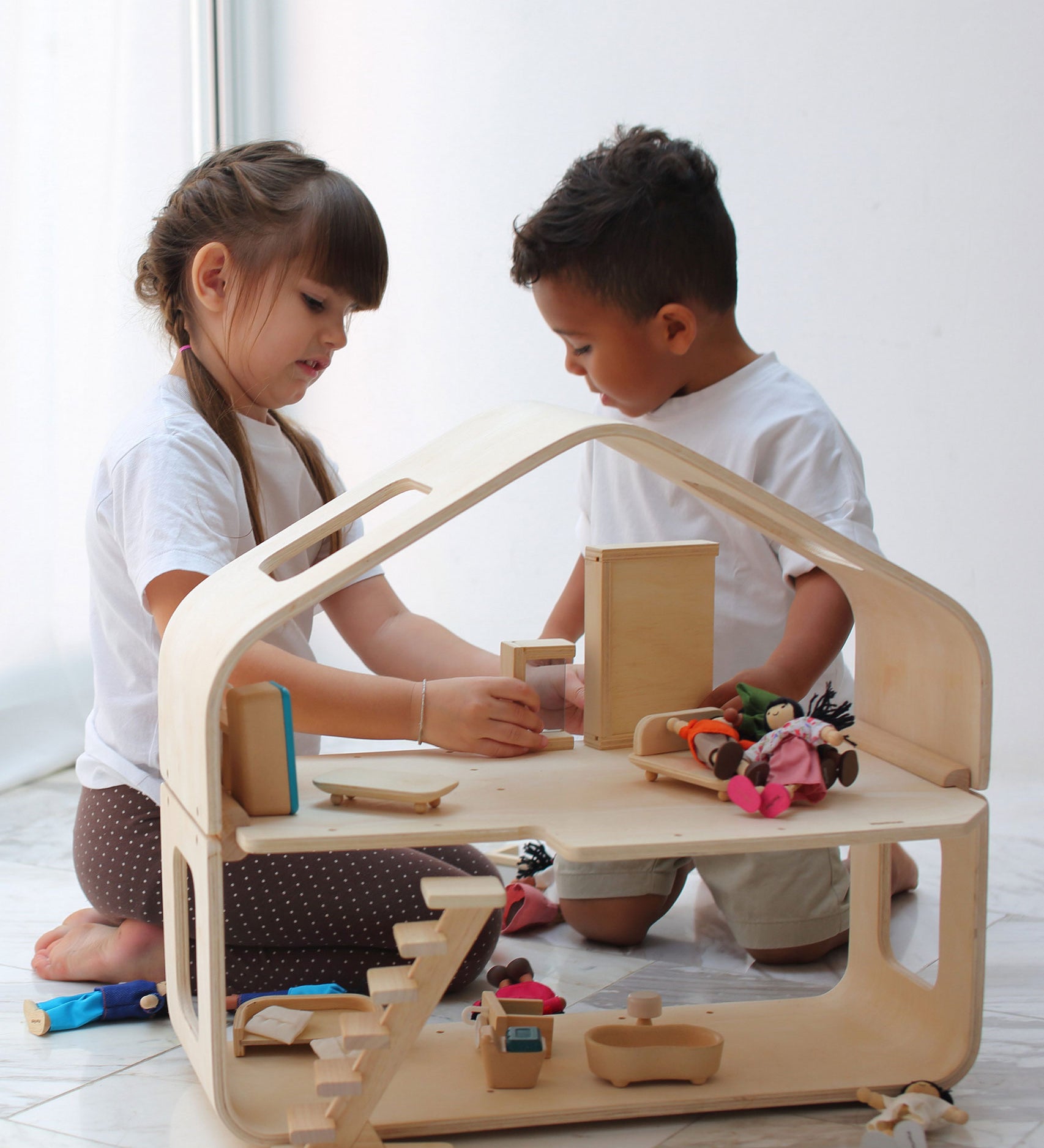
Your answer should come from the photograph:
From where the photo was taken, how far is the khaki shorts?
1.14m

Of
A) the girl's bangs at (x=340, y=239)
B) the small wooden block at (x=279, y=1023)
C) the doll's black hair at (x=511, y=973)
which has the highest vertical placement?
the girl's bangs at (x=340, y=239)

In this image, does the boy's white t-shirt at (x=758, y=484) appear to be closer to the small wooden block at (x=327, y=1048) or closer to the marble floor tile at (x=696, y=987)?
the marble floor tile at (x=696, y=987)

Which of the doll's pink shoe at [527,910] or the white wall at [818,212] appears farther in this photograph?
the white wall at [818,212]

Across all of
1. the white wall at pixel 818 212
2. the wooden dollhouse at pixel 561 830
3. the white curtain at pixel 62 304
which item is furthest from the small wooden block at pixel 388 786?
the white wall at pixel 818 212

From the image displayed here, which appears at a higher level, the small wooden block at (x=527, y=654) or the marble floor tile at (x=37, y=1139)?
the small wooden block at (x=527, y=654)

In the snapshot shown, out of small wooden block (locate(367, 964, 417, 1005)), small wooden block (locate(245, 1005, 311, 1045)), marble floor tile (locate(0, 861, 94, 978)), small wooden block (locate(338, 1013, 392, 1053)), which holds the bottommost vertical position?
marble floor tile (locate(0, 861, 94, 978))

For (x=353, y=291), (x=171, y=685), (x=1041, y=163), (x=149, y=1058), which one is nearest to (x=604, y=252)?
(x=353, y=291)

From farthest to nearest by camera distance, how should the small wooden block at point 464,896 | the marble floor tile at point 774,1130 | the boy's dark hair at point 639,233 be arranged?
the boy's dark hair at point 639,233 < the marble floor tile at point 774,1130 < the small wooden block at point 464,896

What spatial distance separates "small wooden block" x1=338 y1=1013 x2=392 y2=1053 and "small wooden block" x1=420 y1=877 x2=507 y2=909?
0.08 m

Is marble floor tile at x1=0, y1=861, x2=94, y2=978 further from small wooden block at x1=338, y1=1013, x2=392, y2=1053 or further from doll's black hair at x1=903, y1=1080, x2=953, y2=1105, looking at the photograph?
doll's black hair at x1=903, y1=1080, x2=953, y2=1105

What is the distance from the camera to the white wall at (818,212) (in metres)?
1.83

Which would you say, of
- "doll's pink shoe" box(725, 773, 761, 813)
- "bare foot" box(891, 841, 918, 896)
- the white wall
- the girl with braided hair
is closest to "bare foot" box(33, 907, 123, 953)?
the girl with braided hair

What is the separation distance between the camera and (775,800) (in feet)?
2.59

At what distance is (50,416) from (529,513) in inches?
28.6
